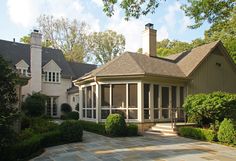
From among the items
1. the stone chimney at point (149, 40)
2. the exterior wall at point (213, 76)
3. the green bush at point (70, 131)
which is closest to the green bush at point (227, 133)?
the exterior wall at point (213, 76)

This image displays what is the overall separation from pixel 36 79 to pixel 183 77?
14863 millimetres

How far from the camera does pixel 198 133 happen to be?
12.2m

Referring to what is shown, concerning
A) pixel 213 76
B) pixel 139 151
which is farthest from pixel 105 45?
pixel 139 151

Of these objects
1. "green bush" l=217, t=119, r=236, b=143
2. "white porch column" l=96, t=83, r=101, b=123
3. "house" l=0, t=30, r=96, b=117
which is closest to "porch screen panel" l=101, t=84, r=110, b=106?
"white porch column" l=96, t=83, r=101, b=123

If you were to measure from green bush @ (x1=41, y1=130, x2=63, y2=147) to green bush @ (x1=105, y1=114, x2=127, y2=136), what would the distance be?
2832mm

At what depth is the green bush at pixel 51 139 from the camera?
995 cm

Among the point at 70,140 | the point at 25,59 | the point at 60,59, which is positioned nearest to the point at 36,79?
the point at 25,59

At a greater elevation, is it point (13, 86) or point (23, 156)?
point (13, 86)

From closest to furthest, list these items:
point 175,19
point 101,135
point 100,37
Answer: point 175,19, point 101,135, point 100,37

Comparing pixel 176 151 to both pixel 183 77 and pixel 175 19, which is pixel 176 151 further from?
pixel 183 77

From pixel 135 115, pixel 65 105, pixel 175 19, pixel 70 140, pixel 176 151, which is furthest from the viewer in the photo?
pixel 65 105

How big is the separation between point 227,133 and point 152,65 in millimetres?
6940

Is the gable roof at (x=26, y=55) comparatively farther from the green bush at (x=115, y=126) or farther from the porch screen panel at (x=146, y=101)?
the green bush at (x=115, y=126)

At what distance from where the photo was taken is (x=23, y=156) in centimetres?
805
